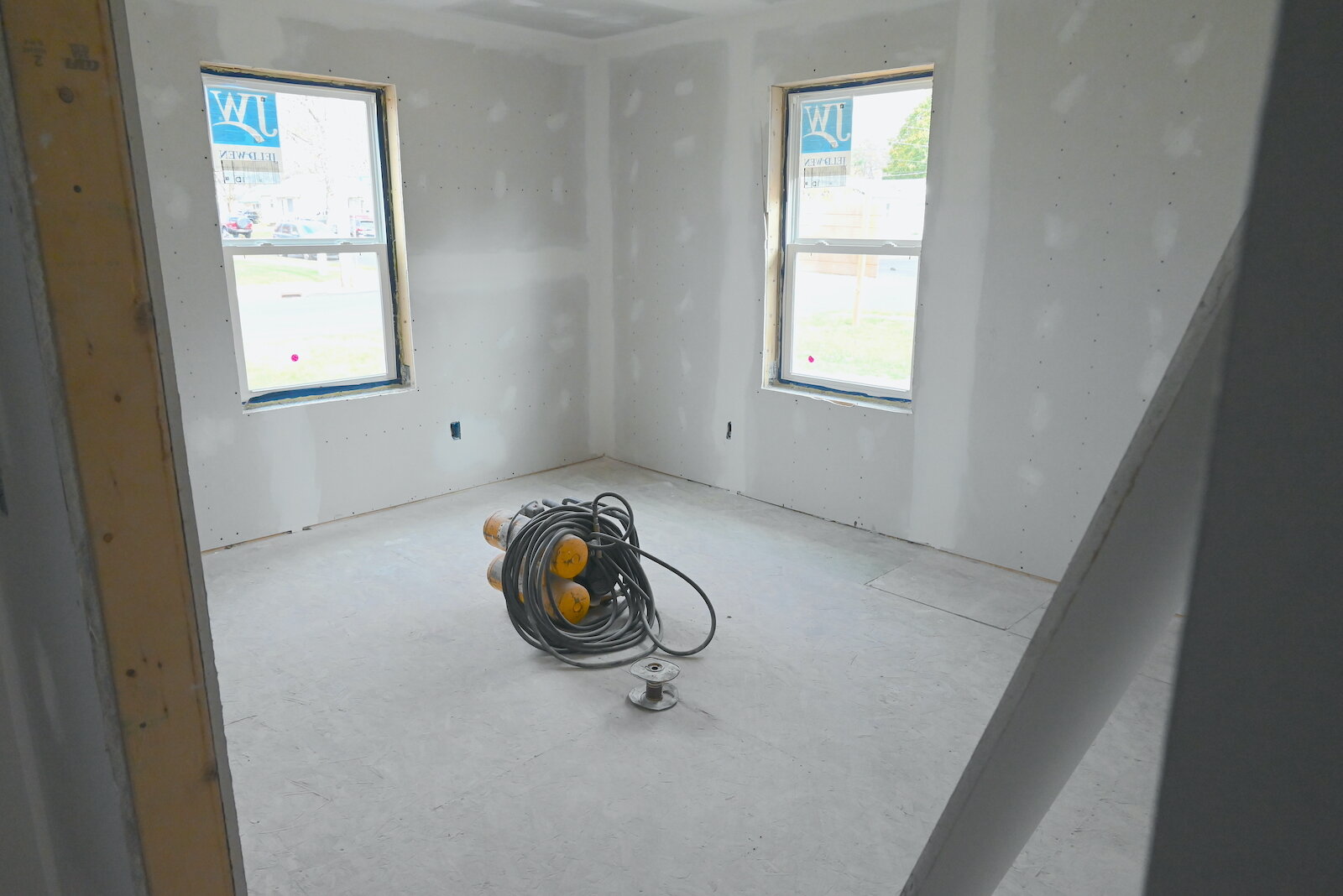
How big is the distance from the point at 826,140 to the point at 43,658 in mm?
4306

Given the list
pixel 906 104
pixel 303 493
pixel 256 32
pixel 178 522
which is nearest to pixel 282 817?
pixel 178 522

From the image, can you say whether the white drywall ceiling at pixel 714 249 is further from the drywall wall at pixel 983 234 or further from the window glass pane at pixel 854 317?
the window glass pane at pixel 854 317

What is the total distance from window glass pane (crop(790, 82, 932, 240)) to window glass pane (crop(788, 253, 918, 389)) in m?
0.16

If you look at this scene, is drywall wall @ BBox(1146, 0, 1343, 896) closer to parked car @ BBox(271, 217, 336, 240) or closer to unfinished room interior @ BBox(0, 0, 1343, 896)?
unfinished room interior @ BBox(0, 0, 1343, 896)

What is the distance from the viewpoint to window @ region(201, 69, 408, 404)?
166 inches

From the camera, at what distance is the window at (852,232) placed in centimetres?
429

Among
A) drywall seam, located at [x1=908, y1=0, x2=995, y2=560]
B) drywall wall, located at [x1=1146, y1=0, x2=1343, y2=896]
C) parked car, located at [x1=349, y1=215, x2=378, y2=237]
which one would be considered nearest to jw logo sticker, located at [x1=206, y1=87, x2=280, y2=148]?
parked car, located at [x1=349, y1=215, x2=378, y2=237]

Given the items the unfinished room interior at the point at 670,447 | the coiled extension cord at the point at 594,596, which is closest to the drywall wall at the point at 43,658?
the unfinished room interior at the point at 670,447

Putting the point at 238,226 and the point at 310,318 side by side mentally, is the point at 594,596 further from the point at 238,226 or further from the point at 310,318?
the point at 238,226

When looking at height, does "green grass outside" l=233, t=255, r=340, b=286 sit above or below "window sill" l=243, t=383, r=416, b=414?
above

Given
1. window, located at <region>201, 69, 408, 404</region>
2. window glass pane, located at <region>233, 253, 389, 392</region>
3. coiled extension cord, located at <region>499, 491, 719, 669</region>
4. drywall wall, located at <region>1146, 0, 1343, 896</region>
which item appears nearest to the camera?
drywall wall, located at <region>1146, 0, 1343, 896</region>

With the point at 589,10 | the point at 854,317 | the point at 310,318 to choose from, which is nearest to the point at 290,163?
the point at 310,318

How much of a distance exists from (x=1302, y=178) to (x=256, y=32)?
4.85m

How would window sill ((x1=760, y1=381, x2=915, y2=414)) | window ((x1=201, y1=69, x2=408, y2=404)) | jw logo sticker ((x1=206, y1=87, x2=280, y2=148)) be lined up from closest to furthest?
jw logo sticker ((x1=206, y1=87, x2=280, y2=148)) → window ((x1=201, y1=69, x2=408, y2=404)) → window sill ((x1=760, y1=381, x2=915, y2=414))
